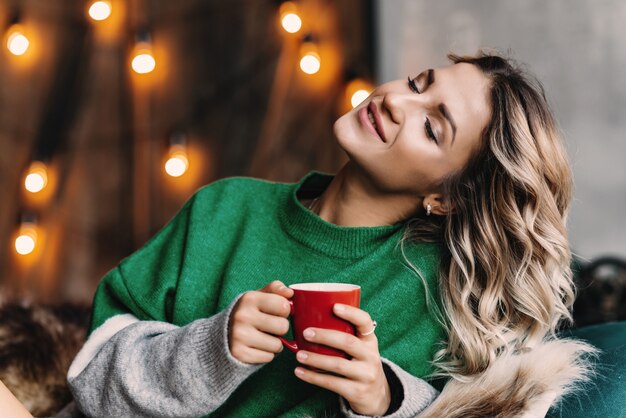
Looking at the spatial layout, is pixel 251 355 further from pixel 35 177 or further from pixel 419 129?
pixel 35 177

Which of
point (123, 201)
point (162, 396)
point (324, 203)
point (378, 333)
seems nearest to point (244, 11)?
point (123, 201)

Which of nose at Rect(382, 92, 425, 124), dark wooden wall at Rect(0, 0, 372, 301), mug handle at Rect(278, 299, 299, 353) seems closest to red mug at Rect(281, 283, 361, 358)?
mug handle at Rect(278, 299, 299, 353)

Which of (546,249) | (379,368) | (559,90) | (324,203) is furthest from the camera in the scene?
(559,90)

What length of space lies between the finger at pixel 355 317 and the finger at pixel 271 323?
78mm

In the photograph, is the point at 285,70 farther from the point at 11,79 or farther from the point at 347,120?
the point at 347,120

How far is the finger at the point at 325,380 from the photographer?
967mm

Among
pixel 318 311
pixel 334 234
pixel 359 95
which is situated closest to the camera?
pixel 318 311

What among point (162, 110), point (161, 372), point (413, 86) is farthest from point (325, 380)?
point (162, 110)

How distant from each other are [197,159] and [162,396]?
192cm

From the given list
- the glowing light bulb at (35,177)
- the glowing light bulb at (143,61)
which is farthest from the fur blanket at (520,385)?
the glowing light bulb at (35,177)

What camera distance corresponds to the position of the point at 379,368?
1.01m

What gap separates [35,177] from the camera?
2.71 meters

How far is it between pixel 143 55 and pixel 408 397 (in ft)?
6.51

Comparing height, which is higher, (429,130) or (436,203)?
(429,130)
